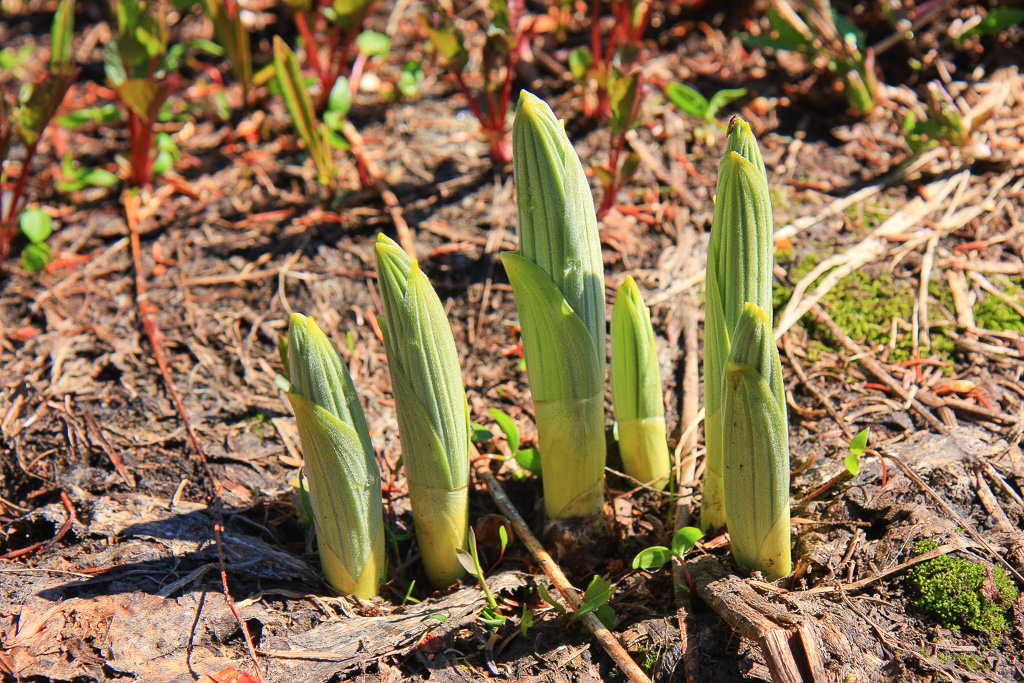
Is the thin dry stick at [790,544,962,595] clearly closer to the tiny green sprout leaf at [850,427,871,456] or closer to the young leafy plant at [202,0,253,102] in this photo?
the tiny green sprout leaf at [850,427,871,456]

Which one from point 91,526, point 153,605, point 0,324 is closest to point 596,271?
point 153,605

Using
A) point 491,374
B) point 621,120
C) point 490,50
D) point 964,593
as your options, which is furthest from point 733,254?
point 490,50

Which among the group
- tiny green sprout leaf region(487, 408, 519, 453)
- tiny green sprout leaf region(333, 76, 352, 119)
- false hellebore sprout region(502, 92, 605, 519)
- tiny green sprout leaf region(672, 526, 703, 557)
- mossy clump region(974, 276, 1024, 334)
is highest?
tiny green sprout leaf region(333, 76, 352, 119)

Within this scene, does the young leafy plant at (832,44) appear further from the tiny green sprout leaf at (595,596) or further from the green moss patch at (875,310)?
the tiny green sprout leaf at (595,596)

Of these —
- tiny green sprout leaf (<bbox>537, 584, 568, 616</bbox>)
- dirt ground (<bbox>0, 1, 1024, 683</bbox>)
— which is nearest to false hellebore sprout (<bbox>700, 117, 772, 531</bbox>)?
dirt ground (<bbox>0, 1, 1024, 683</bbox>)

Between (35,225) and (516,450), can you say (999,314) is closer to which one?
(516,450)
